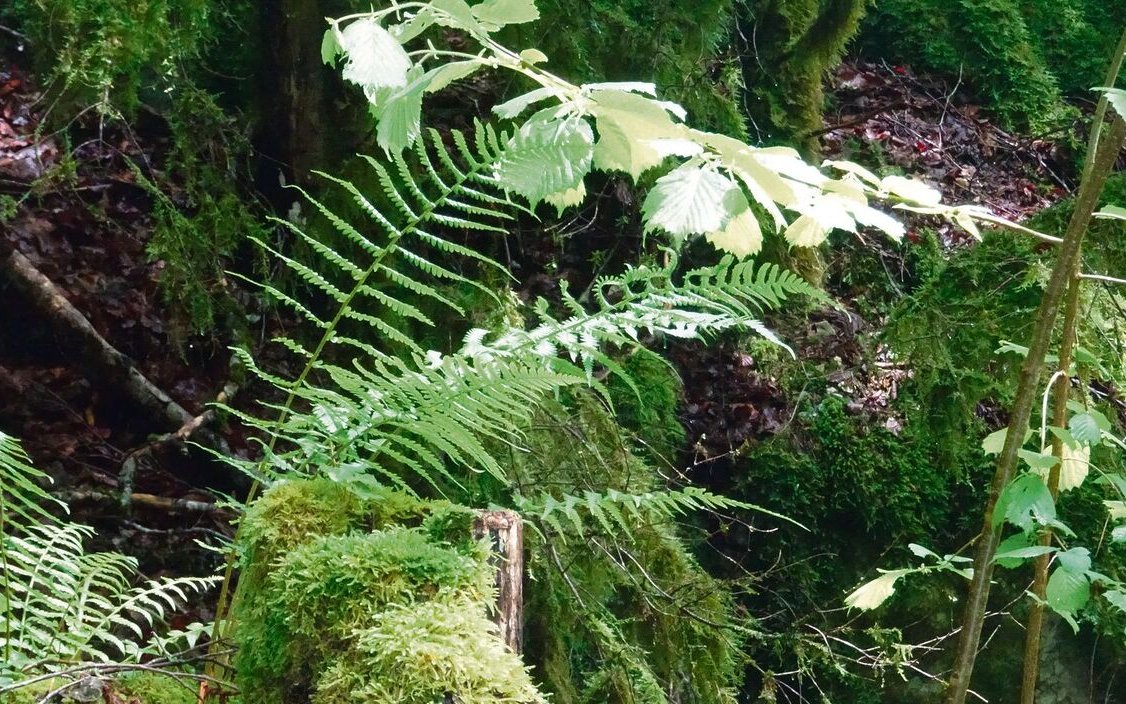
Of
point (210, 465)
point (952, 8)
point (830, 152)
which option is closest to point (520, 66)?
point (210, 465)

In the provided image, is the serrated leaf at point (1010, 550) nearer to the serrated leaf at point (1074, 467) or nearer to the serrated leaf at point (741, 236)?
the serrated leaf at point (1074, 467)

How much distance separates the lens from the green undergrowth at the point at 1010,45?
6305 mm

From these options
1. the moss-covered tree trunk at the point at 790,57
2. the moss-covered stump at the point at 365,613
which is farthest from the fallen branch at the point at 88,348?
the moss-covered tree trunk at the point at 790,57

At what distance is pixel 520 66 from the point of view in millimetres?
1093

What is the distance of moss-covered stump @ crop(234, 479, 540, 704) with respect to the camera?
3.87ft

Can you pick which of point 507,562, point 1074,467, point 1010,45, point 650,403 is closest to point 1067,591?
point 1074,467

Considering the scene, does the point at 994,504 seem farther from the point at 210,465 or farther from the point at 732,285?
the point at 210,465

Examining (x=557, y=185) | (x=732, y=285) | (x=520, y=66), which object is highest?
(x=520, y=66)

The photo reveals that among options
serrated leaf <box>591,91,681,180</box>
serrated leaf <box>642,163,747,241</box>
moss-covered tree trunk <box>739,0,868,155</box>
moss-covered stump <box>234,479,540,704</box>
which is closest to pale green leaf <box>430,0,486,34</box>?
serrated leaf <box>591,91,681,180</box>

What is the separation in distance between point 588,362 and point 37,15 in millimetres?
2491

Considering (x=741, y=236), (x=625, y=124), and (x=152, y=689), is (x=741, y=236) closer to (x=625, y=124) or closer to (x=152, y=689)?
(x=625, y=124)

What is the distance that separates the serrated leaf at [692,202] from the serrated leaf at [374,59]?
33 cm

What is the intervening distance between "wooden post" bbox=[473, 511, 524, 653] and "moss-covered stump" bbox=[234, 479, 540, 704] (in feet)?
0.20

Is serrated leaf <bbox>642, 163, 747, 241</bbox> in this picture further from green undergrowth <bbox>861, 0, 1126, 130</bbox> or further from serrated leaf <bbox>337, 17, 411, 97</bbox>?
green undergrowth <bbox>861, 0, 1126, 130</bbox>
